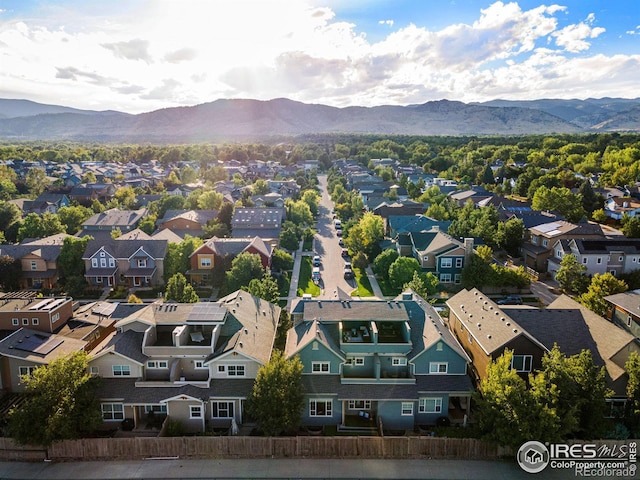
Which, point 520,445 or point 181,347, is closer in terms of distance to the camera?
point 520,445

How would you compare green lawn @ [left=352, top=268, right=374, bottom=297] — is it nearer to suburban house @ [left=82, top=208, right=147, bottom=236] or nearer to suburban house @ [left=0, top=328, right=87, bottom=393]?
suburban house @ [left=0, top=328, right=87, bottom=393]

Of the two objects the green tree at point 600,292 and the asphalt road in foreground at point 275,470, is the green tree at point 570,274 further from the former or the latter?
the asphalt road in foreground at point 275,470

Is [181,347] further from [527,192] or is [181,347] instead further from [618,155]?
[618,155]

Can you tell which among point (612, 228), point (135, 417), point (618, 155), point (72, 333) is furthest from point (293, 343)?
point (618, 155)

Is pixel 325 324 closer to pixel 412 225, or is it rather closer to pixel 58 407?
pixel 58 407

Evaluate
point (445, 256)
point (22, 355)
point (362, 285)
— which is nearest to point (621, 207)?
point (445, 256)

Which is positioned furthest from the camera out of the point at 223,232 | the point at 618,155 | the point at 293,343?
the point at 618,155

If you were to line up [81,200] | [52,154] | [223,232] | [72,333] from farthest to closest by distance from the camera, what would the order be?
[52,154] → [81,200] → [223,232] → [72,333]

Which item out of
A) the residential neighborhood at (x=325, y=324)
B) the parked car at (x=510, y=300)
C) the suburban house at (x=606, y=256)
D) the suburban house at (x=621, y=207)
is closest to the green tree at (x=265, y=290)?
the residential neighborhood at (x=325, y=324)

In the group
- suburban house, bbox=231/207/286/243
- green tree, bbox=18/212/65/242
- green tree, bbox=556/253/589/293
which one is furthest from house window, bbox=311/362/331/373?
green tree, bbox=18/212/65/242
